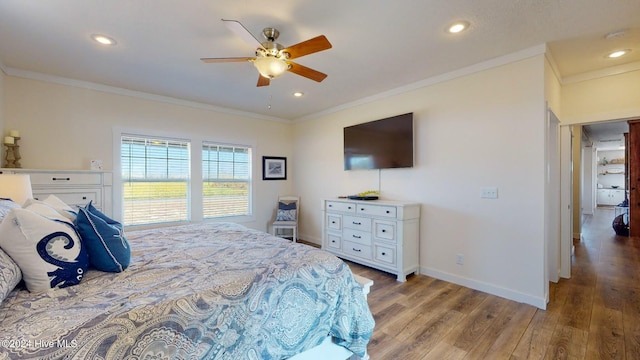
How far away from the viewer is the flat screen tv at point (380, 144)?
11.7 feet

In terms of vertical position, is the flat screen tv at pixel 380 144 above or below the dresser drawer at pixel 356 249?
above

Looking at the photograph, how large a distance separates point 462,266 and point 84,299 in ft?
11.1

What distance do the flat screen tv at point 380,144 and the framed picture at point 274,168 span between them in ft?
5.22

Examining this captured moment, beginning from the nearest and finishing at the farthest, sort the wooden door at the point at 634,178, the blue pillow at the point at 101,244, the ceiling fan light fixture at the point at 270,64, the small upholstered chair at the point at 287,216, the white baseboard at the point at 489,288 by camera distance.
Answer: the blue pillow at the point at 101,244, the ceiling fan light fixture at the point at 270,64, the white baseboard at the point at 489,288, the small upholstered chair at the point at 287,216, the wooden door at the point at 634,178

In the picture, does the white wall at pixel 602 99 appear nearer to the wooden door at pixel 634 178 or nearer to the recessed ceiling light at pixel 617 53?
the recessed ceiling light at pixel 617 53

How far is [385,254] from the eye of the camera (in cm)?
343

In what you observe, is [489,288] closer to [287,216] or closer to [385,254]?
[385,254]

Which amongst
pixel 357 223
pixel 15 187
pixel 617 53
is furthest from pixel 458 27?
pixel 15 187

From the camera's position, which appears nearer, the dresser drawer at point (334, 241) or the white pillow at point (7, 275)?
the white pillow at point (7, 275)

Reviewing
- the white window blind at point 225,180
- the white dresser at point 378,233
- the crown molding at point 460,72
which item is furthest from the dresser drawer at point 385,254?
the white window blind at point 225,180

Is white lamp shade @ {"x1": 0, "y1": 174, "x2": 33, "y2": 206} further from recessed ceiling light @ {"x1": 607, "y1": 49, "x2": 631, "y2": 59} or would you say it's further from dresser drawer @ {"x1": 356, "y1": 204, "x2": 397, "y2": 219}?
recessed ceiling light @ {"x1": 607, "y1": 49, "x2": 631, "y2": 59}

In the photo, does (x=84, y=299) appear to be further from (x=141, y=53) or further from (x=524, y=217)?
(x=524, y=217)

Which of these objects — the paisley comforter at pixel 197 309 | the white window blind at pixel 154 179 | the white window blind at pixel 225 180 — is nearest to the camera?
the paisley comforter at pixel 197 309

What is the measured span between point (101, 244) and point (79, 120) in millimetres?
3004
